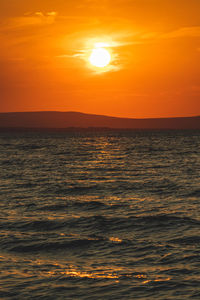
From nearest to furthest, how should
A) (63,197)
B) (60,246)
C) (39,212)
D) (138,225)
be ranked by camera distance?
(60,246) → (138,225) → (39,212) → (63,197)

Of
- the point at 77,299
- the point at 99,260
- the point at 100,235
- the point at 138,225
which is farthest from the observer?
the point at 138,225

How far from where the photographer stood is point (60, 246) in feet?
49.6

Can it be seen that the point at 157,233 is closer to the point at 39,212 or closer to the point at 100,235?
the point at 100,235

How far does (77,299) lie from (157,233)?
7.24 m

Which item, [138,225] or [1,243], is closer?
[1,243]

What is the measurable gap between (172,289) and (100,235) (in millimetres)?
6067

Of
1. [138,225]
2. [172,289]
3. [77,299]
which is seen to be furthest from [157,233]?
[77,299]

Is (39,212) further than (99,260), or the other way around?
(39,212)

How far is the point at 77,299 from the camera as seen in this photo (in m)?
10.5

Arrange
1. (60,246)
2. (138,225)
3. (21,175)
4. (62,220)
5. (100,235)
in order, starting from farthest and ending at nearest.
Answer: (21,175) < (62,220) < (138,225) < (100,235) < (60,246)

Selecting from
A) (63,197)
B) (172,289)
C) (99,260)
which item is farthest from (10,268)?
(63,197)

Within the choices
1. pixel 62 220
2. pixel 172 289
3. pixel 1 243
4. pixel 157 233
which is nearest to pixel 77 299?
pixel 172 289

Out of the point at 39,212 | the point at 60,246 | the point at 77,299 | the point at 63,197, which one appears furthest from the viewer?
the point at 63,197

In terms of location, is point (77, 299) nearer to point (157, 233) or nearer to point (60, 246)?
point (60, 246)
